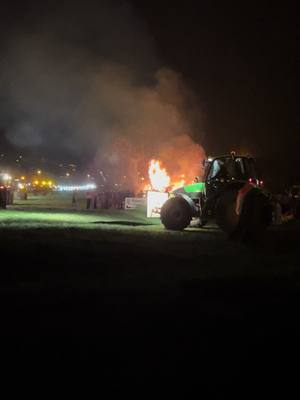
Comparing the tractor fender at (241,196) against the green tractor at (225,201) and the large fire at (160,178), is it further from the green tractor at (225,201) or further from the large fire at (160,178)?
the large fire at (160,178)

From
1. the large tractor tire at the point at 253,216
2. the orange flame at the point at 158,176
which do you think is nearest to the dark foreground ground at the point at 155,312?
the large tractor tire at the point at 253,216

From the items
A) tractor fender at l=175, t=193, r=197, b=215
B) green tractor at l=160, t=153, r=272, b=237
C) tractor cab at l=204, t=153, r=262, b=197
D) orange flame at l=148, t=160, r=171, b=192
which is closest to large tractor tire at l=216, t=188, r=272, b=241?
green tractor at l=160, t=153, r=272, b=237

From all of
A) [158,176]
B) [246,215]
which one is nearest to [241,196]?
[246,215]

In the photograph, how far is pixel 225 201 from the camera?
59.9 ft

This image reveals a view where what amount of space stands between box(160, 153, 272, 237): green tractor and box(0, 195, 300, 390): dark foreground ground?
3.18 m

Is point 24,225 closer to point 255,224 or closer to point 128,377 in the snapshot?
point 255,224

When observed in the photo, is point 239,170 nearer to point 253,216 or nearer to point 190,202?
point 190,202

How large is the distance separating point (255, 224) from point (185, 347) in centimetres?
1148

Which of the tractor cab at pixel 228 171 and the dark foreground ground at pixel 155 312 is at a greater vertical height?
the tractor cab at pixel 228 171

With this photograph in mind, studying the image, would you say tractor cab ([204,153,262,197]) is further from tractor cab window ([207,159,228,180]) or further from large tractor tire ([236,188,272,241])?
large tractor tire ([236,188,272,241])

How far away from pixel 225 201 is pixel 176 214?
2.45 metres

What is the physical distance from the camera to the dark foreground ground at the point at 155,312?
18.3ft

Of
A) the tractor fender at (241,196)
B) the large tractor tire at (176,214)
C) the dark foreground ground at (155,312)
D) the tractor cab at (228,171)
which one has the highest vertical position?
the tractor cab at (228,171)

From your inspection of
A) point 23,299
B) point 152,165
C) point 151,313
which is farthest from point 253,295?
point 152,165
